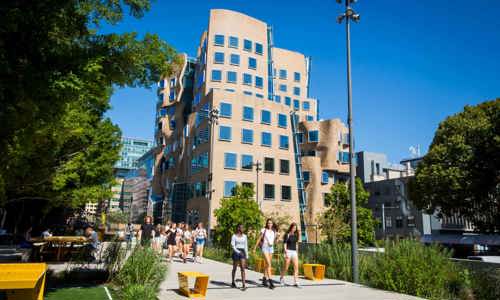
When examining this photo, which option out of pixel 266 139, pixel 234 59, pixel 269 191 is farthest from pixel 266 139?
pixel 234 59

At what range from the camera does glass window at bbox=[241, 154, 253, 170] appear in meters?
45.2

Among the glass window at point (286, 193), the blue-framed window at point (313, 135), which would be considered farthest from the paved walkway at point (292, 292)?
the blue-framed window at point (313, 135)

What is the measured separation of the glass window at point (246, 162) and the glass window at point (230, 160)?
101cm

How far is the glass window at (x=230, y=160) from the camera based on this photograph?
44219mm

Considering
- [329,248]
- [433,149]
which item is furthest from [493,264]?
[433,149]

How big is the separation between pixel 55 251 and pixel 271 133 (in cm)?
3339

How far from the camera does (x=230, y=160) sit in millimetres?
44562

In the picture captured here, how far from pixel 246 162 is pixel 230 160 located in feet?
6.60

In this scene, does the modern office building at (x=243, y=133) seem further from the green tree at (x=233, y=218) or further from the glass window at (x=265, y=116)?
the green tree at (x=233, y=218)

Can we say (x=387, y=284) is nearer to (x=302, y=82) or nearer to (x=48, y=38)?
(x=48, y=38)

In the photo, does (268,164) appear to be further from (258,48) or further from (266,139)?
(258,48)

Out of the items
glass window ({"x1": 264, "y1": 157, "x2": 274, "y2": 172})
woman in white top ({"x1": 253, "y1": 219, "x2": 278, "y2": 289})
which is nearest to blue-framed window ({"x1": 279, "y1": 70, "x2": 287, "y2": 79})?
glass window ({"x1": 264, "y1": 157, "x2": 274, "y2": 172})

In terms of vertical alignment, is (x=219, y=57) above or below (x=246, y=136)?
above

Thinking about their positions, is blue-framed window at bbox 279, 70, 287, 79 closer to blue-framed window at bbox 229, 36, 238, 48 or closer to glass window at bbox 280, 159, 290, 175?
blue-framed window at bbox 229, 36, 238, 48
